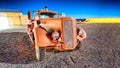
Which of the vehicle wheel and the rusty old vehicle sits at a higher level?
the rusty old vehicle

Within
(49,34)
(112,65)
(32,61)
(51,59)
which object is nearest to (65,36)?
(49,34)

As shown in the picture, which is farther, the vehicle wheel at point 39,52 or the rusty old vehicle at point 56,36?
the vehicle wheel at point 39,52

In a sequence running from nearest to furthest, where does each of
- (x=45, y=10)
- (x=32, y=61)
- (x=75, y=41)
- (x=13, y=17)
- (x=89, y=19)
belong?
(x=32, y=61), (x=75, y=41), (x=45, y=10), (x=13, y=17), (x=89, y=19)

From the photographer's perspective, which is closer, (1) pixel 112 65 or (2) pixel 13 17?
(1) pixel 112 65

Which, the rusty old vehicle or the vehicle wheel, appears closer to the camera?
the rusty old vehicle

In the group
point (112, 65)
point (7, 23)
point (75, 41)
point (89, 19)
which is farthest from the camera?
point (89, 19)

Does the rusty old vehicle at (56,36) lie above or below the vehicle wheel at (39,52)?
above

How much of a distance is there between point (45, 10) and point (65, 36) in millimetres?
2342

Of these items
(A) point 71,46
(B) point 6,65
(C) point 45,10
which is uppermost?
(C) point 45,10

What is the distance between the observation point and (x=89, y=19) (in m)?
33.5

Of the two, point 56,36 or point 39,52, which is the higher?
point 56,36

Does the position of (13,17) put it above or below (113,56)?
above

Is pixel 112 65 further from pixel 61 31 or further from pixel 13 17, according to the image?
pixel 13 17

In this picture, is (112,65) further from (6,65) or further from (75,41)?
(6,65)
